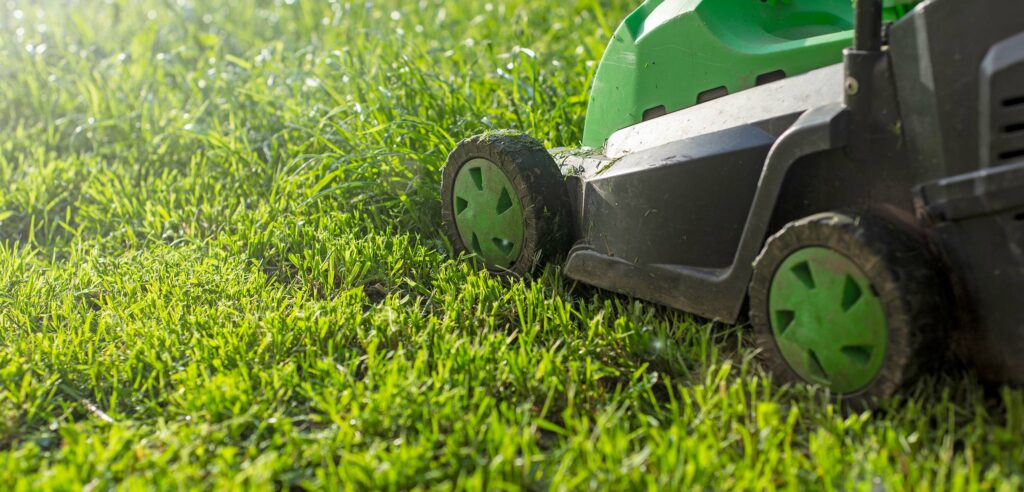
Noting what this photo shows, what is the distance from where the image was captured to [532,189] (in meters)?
2.54

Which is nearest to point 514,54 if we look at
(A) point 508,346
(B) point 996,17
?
(A) point 508,346

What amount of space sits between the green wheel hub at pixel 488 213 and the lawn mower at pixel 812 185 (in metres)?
0.01

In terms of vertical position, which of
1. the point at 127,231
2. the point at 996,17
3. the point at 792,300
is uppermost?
the point at 996,17

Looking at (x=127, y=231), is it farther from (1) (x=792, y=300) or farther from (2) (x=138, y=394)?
(1) (x=792, y=300)

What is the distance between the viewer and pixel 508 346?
97.1 inches

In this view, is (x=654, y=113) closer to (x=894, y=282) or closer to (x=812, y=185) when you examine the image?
(x=812, y=185)

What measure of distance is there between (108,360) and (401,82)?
152 cm

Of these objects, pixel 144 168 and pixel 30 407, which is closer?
pixel 30 407

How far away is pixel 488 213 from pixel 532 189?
0.66 feet

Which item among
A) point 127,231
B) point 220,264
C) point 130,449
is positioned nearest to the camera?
point 130,449

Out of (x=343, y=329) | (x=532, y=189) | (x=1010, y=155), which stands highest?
(x=1010, y=155)

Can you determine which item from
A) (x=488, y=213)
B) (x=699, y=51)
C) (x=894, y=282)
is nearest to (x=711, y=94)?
(x=699, y=51)

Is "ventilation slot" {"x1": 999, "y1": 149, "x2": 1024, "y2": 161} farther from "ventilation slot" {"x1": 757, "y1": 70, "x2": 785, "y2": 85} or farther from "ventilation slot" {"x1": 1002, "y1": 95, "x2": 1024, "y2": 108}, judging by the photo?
"ventilation slot" {"x1": 757, "y1": 70, "x2": 785, "y2": 85}

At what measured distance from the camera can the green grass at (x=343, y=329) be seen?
1850mm
